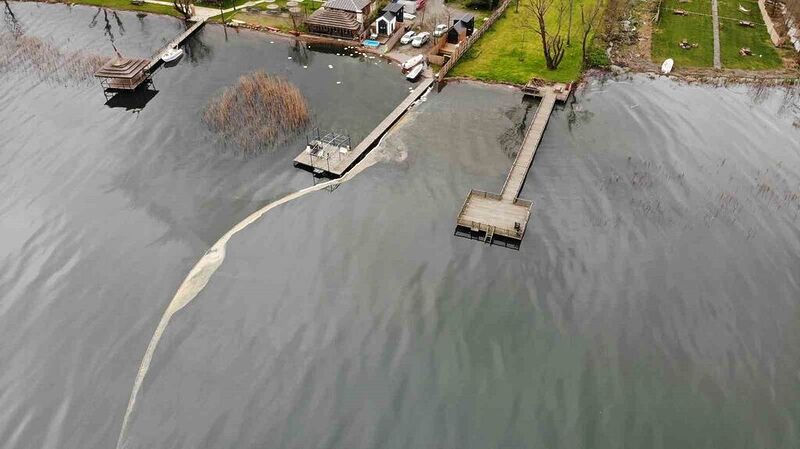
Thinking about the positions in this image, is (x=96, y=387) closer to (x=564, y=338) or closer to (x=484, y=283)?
(x=484, y=283)

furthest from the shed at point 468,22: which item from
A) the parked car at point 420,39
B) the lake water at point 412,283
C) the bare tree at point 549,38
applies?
the lake water at point 412,283

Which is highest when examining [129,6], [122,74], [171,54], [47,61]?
[129,6]

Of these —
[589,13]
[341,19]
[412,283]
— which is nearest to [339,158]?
[412,283]

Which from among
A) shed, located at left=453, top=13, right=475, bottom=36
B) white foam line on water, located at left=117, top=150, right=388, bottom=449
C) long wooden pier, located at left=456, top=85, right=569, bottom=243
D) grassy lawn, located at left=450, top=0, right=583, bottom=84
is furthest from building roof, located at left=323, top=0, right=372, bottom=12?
long wooden pier, located at left=456, top=85, right=569, bottom=243

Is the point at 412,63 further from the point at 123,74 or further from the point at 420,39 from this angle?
the point at 123,74

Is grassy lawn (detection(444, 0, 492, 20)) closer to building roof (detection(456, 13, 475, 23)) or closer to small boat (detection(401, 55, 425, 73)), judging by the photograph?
building roof (detection(456, 13, 475, 23))

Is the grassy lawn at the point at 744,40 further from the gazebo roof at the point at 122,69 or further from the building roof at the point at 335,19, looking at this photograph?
the gazebo roof at the point at 122,69
